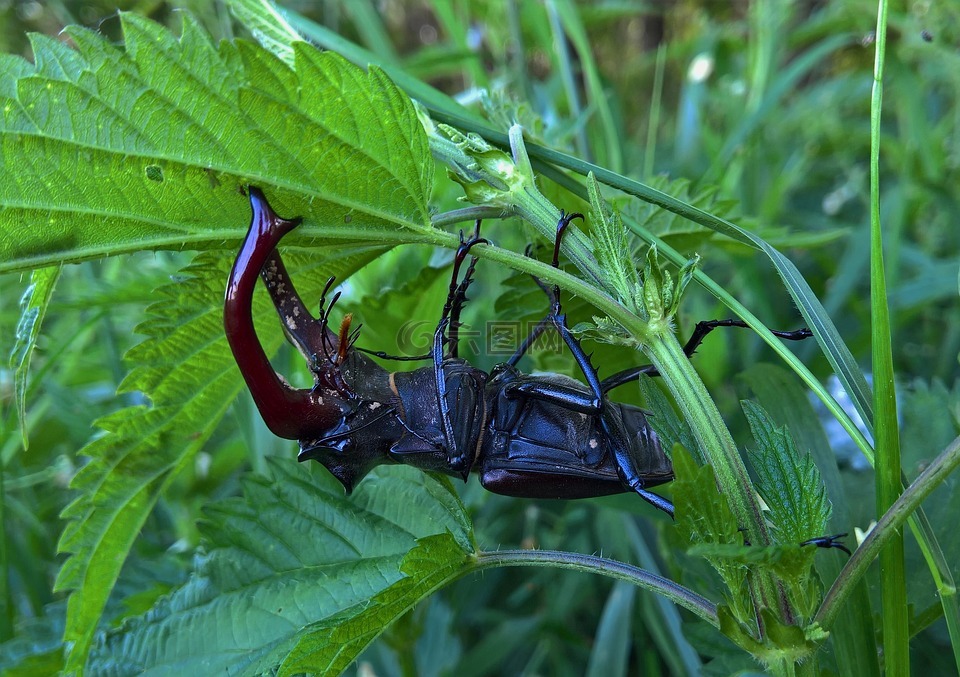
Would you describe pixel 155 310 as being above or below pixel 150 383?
above

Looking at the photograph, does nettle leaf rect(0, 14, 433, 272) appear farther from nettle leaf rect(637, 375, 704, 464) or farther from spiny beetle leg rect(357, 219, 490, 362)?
nettle leaf rect(637, 375, 704, 464)

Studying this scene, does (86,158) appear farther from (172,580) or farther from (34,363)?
(34,363)

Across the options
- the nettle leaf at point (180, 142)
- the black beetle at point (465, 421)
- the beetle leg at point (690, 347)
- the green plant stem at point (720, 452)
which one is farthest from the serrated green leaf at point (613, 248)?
the beetle leg at point (690, 347)

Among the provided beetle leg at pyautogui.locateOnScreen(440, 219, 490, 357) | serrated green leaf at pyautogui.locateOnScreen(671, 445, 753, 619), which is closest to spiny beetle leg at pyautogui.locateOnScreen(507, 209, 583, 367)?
beetle leg at pyautogui.locateOnScreen(440, 219, 490, 357)

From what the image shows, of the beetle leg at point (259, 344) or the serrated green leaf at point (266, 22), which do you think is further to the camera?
the serrated green leaf at point (266, 22)

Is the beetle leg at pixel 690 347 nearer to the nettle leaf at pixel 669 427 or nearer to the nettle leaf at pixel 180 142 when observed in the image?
the nettle leaf at pixel 669 427

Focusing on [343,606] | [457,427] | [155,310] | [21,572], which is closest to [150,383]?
[155,310]

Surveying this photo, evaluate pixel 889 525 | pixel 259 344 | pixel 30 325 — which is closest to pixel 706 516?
pixel 889 525
